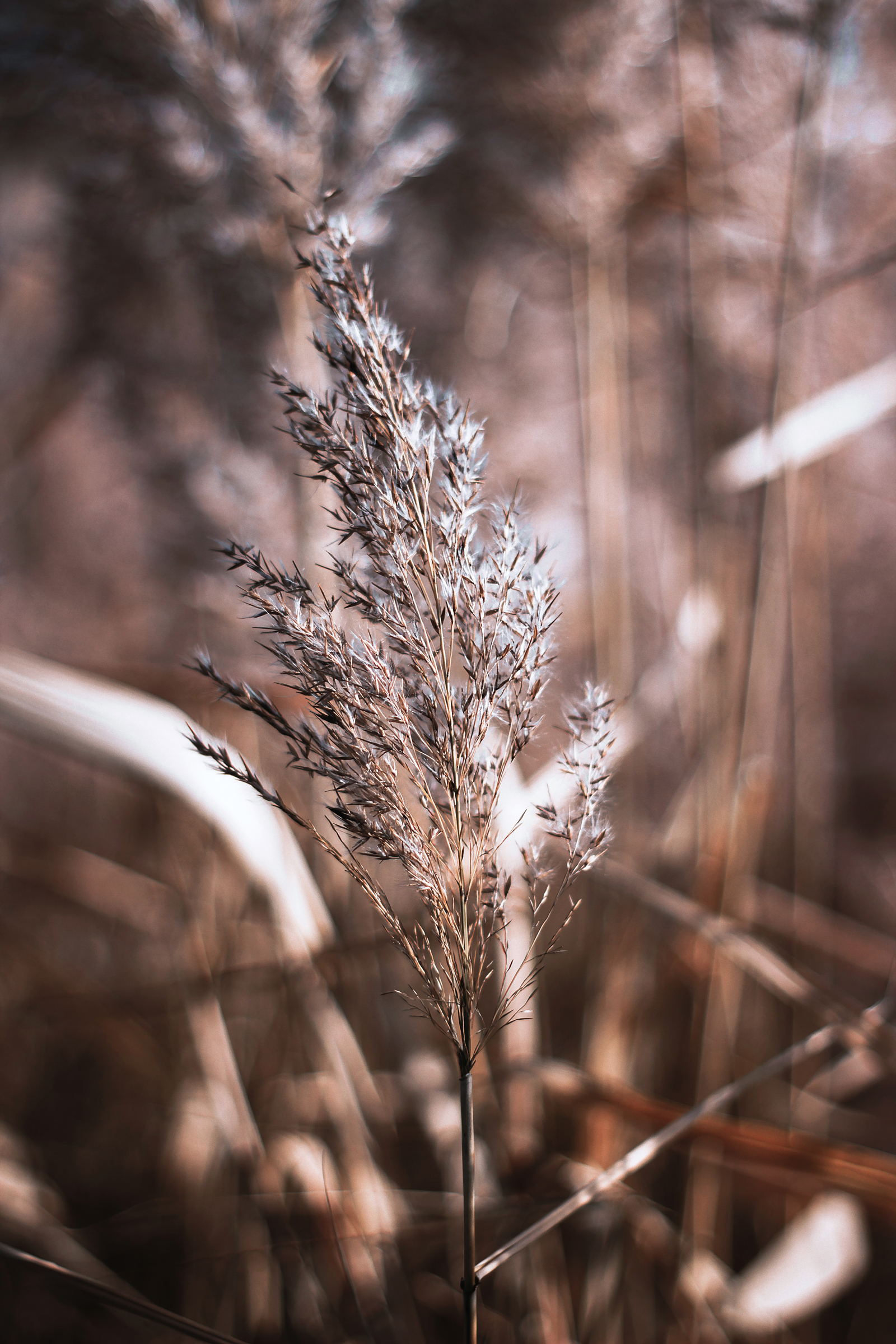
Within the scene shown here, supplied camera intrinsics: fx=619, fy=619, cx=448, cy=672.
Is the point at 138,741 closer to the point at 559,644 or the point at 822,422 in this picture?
the point at 559,644

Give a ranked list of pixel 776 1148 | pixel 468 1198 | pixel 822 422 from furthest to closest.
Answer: pixel 822 422 < pixel 776 1148 < pixel 468 1198

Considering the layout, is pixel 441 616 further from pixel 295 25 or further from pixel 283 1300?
pixel 283 1300

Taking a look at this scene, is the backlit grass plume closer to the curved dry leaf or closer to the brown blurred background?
the brown blurred background

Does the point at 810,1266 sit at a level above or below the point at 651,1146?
below

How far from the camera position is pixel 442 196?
0.77 meters

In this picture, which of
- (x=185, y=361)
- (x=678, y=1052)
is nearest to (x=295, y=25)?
(x=185, y=361)

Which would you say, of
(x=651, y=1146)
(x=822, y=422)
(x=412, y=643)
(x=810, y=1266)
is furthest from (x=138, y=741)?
(x=810, y=1266)

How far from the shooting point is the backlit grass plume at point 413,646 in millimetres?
232

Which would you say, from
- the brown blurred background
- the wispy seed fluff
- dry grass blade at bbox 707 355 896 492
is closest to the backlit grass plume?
the wispy seed fluff

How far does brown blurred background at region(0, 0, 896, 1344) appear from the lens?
0.45 metres

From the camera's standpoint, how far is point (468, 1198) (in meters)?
0.23

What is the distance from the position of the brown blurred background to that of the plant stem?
0.56ft

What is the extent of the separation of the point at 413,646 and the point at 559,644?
0.22 feet

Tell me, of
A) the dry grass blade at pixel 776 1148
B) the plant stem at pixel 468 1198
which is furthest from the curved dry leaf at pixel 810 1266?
the plant stem at pixel 468 1198
